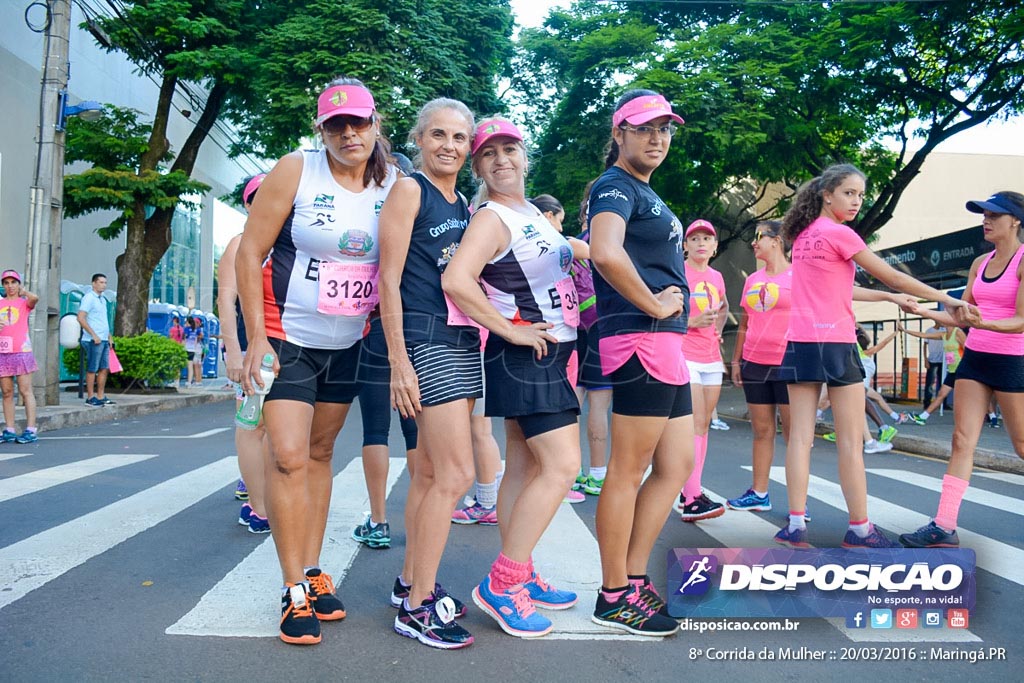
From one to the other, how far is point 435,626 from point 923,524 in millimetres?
3609

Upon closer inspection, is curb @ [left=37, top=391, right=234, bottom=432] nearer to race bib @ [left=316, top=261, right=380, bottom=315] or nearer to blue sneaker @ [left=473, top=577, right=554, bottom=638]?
race bib @ [left=316, top=261, right=380, bottom=315]

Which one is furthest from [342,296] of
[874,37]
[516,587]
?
[874,37]

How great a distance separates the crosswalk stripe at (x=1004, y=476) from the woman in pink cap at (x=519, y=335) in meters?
5.88

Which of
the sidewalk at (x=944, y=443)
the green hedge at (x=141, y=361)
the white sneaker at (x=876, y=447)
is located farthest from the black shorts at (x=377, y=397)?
the green hedge at (x=141, y=361)

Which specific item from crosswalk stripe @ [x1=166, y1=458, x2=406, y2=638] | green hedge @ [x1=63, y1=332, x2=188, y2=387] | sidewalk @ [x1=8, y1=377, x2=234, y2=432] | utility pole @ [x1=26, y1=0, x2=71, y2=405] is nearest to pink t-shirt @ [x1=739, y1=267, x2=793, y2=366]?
crosswalk stripe @ [x1=166, y1=458, x2=406, y2=638]

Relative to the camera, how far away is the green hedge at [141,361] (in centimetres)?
1792

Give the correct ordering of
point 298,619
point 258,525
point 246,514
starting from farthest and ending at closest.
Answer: point 246,514, point 258,525, point 298,619

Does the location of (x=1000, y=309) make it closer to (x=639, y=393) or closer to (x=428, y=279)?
(x=639, y=393)

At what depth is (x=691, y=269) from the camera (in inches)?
233

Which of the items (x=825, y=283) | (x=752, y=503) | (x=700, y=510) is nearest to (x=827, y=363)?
(x=825, y=283)

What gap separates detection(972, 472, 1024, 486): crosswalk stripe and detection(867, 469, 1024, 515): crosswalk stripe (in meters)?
0.61

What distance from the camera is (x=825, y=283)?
454cm

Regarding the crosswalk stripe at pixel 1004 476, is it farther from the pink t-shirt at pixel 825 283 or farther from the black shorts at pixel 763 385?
the pink t-shirt at pixel 825 283

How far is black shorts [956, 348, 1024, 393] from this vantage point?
4637 mm
